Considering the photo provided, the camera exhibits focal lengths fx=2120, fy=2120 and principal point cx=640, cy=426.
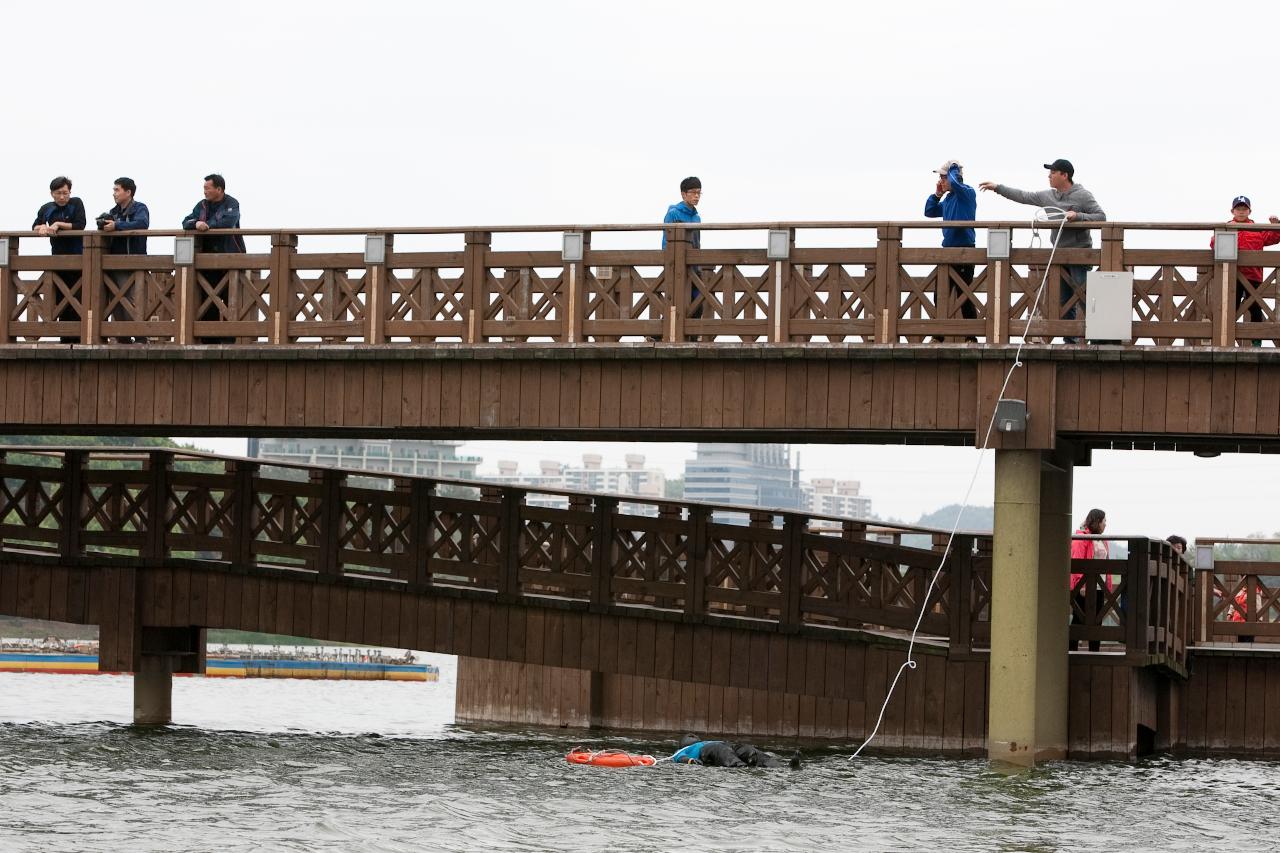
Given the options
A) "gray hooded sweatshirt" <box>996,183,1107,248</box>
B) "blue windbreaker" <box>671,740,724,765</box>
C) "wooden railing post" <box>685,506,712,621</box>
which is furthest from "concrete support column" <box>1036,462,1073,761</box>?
"wooden railing post" <box>685,506,712,621</box>

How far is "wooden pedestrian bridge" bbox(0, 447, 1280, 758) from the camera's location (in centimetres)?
2408

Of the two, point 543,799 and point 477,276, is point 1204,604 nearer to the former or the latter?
point 477,276

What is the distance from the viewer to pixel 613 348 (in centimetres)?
2198

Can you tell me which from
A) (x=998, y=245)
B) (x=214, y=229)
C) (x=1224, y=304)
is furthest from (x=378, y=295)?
(x=1224, y=304)

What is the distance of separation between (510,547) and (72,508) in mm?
5587

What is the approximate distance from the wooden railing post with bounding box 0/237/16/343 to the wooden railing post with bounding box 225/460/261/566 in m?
3.42

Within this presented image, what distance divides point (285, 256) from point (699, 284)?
4546 mm

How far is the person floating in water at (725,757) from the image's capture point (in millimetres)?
22125

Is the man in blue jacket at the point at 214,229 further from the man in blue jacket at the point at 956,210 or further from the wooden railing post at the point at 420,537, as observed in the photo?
the man in blue jacket at the point at 956,210

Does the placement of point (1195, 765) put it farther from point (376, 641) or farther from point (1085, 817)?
point (376, 641)

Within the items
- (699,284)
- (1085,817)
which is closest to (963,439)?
(699,284)

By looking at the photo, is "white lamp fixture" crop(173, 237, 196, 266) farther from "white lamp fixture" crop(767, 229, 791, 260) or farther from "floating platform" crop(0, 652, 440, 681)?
"floating platform" crop(0, 652, 440, 681)

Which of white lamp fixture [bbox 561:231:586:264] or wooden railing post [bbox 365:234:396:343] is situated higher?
white lamp fixture [bbox 561:231:586:264]

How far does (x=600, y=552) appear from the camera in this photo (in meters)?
25.2
